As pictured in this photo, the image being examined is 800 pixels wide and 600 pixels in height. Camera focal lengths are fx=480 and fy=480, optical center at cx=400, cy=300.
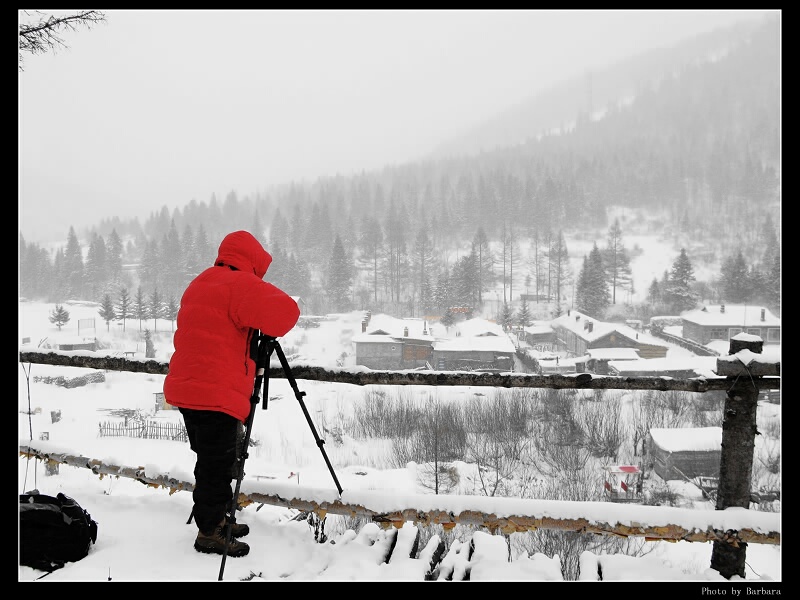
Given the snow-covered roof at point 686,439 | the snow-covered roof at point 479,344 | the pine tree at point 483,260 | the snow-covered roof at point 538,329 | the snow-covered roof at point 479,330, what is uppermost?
the pine tree at point 483,260

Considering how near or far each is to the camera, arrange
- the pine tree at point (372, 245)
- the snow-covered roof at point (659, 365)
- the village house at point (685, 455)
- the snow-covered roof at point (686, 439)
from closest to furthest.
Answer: the village house at point (685, 455), the snow-covered roof at point (686, 439), the snow-covered roof at point (659, 365), the pine tree at point (372, 245)

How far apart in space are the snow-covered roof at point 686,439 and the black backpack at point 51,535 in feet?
79.7

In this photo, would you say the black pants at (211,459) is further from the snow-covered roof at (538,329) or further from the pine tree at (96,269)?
the pine tree at (96,269)

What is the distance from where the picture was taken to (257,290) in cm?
249

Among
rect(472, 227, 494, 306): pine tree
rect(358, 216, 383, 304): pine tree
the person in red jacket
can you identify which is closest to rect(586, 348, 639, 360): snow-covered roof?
rect(472, 227, 494, 306): pine tree

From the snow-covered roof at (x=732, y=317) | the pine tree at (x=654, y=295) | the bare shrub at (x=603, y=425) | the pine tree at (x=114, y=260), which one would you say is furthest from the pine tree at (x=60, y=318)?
the pine tree at (x=654, y=295)

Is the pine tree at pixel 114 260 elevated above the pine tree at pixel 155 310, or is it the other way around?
the pine tree at pixel 114 260

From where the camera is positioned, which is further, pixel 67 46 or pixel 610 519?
pixel 67 46

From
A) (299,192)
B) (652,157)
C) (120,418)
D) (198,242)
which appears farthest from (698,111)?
(120,418)

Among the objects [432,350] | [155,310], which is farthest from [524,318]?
[155,310]

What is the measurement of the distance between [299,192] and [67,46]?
4921 inches

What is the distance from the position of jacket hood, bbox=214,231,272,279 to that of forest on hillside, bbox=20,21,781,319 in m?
68.5

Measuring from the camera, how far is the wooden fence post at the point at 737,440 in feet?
9.08
